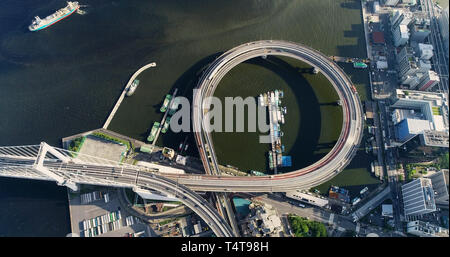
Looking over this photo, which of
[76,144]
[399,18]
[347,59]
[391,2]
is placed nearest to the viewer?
[76,144]

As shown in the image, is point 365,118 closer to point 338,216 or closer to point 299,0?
point 338,216

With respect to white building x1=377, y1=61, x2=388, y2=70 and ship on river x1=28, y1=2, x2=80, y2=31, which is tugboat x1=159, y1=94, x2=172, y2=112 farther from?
white building x1=377, y1=61, x2=388, y2=70

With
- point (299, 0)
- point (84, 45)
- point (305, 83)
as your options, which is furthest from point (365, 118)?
point (84, 45)

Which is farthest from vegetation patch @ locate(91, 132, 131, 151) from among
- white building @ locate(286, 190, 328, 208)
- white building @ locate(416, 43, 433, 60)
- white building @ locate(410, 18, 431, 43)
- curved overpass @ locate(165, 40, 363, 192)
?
white building @ locate(410, 18, 431, 43)

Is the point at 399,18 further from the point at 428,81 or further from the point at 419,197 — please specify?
the point at 419,197

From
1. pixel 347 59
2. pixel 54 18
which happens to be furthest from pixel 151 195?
pixel 347 59

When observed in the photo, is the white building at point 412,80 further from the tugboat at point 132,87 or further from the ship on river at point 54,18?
the ship on river at point 54,18
